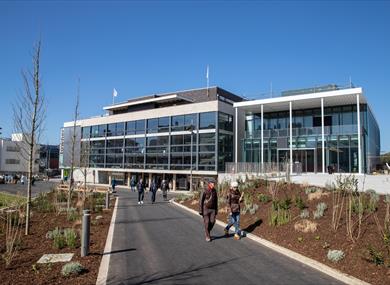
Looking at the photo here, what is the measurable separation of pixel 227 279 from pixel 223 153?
38.9m

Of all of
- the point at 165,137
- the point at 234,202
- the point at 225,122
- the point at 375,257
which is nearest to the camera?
the point at 375,257

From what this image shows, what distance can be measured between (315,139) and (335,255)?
32324mm

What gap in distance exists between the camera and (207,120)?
1831 inches

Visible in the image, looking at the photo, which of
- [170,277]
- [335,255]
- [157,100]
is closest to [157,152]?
[157,100]

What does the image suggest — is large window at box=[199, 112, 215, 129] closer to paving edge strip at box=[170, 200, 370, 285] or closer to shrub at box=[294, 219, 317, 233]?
shrub at box=[294, 219, 317, 233]

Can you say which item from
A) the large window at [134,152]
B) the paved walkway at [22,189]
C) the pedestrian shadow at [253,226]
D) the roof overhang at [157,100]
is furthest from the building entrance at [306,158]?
the pedestrian shadow at [253,226]

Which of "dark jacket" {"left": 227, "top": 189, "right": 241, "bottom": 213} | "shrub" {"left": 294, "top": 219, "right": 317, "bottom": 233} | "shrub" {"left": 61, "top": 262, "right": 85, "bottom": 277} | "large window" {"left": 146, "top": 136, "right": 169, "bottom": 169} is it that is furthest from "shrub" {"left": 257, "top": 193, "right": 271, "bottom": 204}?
"large window" {"left": 146, "top": 136, "right": 169, "bottom": 169}

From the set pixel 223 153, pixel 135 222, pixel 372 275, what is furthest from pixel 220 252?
pixel 223 153

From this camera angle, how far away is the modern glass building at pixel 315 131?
1412 inches

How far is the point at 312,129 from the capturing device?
3906 centimetres

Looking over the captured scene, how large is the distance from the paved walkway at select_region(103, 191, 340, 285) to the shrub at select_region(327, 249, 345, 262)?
0.67m

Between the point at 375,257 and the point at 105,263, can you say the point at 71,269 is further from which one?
the point at 375,257

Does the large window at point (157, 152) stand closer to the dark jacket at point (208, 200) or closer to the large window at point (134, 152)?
the large window at point (134, 152)

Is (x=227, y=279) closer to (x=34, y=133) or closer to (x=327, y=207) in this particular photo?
(x=327, y=207)
